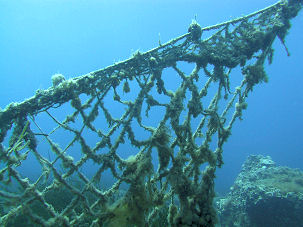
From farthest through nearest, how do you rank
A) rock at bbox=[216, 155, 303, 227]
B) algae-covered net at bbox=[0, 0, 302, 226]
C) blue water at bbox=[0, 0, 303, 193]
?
1. blue water at bbox=[0, 0, 303, 193]
2. rock at bbox=[216, 155, 303, 227]
3. algae-covered net at bbox=[0, 0, 302, 226]

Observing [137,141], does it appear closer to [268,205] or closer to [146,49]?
[268,205]

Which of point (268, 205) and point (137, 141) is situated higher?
point (268, 205)

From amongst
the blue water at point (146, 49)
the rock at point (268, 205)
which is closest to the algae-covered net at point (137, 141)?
the rock at point (268, 205)

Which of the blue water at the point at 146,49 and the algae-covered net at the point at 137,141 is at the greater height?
the blue water at the point at 146,49

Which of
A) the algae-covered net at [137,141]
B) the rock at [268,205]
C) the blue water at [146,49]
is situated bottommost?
the algae-covered net at [137,141]

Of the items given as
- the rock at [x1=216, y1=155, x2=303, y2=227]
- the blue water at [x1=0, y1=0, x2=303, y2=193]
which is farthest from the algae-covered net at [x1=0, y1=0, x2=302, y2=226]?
the blue water at [x1=0, y1=0, x2=303, y2=193]

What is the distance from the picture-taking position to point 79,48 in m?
165

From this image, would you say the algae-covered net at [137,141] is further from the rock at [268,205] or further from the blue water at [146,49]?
the blue water at [146,49]

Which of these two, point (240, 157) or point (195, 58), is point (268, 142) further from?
point (195, 58)

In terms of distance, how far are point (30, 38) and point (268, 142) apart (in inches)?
7032

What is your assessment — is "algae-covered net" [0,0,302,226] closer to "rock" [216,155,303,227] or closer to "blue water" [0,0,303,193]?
"rock" [216,155,303,227]

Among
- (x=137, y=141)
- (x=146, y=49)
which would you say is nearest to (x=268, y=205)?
(x=137, y=141)

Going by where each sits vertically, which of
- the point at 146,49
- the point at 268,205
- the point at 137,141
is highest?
the point at 146,49

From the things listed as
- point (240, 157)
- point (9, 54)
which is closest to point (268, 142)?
point (240, 157)
